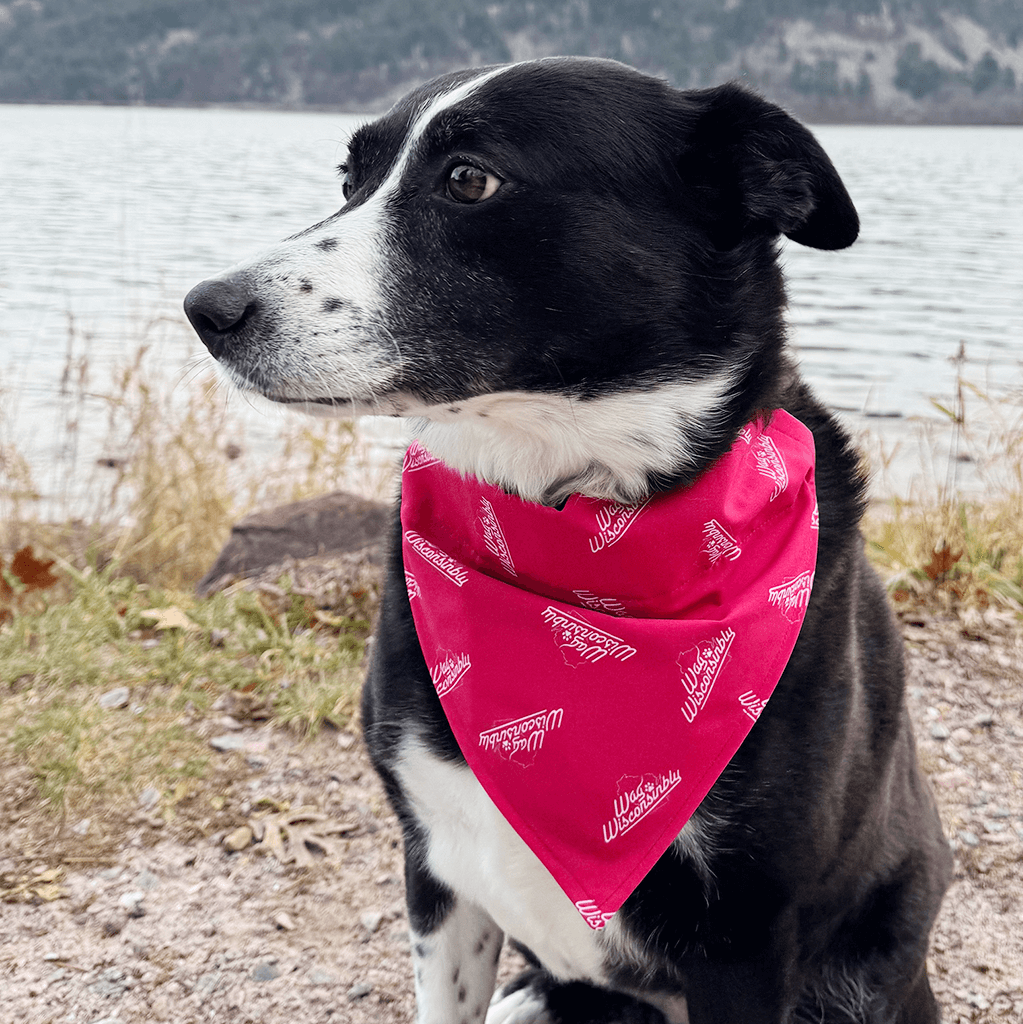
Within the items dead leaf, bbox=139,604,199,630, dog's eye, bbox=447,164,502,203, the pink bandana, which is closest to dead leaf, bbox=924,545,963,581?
the pink bandana

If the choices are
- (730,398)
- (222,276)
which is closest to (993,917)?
(730,398)

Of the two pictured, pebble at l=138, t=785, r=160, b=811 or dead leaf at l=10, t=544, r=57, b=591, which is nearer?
pebble at l=138, t=785, r=160, b=811

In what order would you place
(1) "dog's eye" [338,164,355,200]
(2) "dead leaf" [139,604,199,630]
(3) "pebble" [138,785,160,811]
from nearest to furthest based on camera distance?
1. (1) "dog's eye" [338,164,355,200]
2. (3) "pebble" [138,785,160,811]
3. (2) "dead leaf" [139,604,199,630]

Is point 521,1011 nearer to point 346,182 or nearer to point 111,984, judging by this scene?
point 111,984

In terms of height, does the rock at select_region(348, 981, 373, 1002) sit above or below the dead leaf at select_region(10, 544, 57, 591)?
above

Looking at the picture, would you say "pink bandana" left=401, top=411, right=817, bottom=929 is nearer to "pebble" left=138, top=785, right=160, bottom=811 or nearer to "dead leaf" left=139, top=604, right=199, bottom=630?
"pebble" left=138, top=785, right=160, bottom=811

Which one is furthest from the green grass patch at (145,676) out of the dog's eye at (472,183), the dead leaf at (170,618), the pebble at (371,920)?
the dog's eye at (472,183)

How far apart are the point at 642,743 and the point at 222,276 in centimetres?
108

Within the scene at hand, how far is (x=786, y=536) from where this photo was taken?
1.81 meters

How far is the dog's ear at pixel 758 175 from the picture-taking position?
1.72 meters

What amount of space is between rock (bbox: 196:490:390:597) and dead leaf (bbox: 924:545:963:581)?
2243 mm

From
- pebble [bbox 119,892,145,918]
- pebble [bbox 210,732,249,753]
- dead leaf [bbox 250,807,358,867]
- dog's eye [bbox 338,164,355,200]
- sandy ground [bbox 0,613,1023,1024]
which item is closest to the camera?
dog's eye [bbox 338,164,355,200]

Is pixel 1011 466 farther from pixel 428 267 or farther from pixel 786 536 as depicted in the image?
pixel 428 267

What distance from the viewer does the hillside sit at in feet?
182
